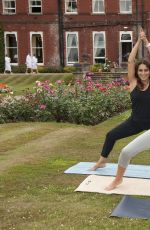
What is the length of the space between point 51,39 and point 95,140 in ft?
101

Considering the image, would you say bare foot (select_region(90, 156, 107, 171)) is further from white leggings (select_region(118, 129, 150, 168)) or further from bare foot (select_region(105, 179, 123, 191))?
white leggings (select_region(118, 129, 150, 168))

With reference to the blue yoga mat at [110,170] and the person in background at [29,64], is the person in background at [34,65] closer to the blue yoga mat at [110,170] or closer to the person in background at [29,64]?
the person in background at [29,64]

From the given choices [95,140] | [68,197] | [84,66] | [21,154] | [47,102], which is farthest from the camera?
[84,66]

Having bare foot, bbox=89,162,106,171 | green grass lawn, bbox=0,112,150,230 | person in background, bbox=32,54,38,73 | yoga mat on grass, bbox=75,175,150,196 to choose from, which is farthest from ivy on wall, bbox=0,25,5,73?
yoga mat on grass, bbox=75,175,150,196

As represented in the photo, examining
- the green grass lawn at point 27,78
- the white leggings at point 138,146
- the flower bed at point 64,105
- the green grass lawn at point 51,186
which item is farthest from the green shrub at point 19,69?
the white leggings at point 138,146

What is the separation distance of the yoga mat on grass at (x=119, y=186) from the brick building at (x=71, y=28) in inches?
1296

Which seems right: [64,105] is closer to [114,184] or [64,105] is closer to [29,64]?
[114,184]

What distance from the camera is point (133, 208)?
23.6 feet

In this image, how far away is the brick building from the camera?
41531 millimetres

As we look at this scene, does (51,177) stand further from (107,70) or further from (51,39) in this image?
(51,39)

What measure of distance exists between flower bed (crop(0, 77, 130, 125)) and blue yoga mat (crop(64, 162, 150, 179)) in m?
6.59

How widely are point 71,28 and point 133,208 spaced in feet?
119

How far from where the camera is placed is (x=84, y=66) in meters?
35.2

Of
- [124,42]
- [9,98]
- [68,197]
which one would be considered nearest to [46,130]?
[9,98]
